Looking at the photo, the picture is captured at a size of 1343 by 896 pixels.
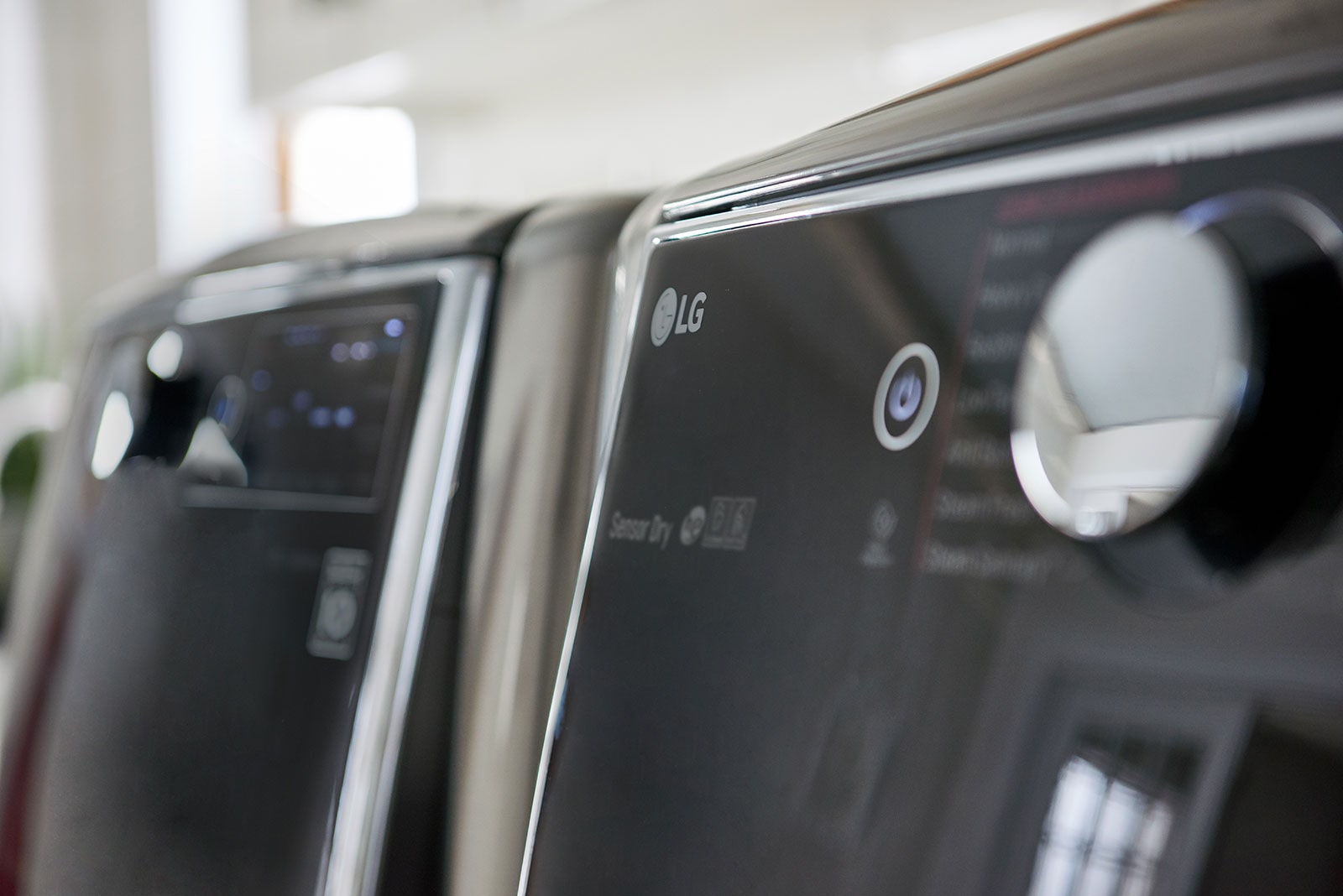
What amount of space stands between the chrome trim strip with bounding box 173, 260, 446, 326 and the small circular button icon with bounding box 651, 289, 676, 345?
0.15 m

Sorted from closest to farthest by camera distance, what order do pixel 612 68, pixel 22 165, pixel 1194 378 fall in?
pixel 1194 378
pixel 612 68
pixel 22 165

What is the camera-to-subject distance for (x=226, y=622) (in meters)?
0.43

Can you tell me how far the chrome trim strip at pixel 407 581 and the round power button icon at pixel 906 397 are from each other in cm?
21

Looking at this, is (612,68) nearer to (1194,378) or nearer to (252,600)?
(252,600)

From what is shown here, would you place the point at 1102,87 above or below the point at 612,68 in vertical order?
below

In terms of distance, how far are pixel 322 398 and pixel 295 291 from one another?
2.5 inches

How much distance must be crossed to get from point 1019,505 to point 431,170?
2.22m

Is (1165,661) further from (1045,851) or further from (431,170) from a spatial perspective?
(431,170)

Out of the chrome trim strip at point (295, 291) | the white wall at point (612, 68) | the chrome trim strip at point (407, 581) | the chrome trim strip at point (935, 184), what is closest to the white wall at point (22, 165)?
the white wall at point (612, 68)

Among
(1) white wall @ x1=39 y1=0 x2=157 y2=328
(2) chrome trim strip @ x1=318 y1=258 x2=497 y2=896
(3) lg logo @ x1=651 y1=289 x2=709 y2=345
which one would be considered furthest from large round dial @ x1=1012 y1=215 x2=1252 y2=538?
(1) white wall @ x1=39 y1=0 x2=157 y2=328

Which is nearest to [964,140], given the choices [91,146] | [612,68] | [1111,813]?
[1111,813]

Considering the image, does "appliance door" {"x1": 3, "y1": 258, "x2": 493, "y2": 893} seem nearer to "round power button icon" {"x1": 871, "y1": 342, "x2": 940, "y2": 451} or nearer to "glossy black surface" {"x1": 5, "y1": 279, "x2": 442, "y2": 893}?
"glossy black surface" {"x1": 5, "y1": 279, "x2": 442, "y2": 893}

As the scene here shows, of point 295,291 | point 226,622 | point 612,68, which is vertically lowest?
point 226,622

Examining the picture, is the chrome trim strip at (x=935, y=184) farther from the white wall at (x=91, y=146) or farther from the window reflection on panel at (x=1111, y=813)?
the white wall at (x=91, y=146)
